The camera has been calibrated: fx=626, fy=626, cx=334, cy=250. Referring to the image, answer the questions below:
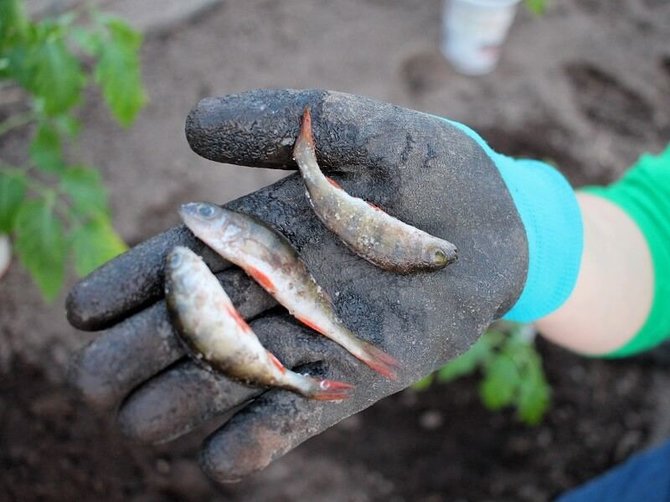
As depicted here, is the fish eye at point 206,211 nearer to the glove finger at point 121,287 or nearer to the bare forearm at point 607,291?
the glove finger at point 121,287

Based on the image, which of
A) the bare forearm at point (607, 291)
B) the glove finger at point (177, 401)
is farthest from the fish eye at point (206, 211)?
the bare forearm at point (607, 291)

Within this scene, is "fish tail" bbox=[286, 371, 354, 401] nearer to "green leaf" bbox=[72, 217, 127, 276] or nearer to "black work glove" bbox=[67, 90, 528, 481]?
"black work glove" bbox=[67, 90, 528, 481]

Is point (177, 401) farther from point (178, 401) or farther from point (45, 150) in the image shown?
point (45, 150)

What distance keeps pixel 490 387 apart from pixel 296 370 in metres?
1.76

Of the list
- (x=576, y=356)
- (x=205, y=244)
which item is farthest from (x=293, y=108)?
(x=576, y=356)

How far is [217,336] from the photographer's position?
71.5 inches

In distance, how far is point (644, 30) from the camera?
243 inches

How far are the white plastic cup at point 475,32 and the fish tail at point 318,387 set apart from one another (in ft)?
13.5

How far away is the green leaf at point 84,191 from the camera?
2.80 metres

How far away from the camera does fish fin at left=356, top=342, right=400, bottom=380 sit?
6.36 ft

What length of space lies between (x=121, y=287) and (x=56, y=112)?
122 centimetres

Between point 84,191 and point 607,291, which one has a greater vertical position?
point 84,191

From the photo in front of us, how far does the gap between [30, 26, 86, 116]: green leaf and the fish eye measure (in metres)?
1.08

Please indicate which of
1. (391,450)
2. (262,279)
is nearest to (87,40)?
(262,279)
